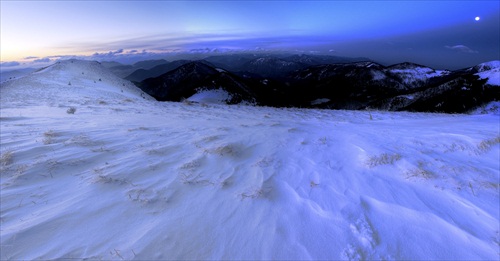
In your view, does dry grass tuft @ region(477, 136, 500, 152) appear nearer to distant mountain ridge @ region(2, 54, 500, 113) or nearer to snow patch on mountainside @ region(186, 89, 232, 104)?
distant mountain ridge @ region(2, 54, 500, 113)

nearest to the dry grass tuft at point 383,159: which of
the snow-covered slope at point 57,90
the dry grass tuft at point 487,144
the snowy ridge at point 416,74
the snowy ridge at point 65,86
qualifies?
the dry grass tuft at point 487,144

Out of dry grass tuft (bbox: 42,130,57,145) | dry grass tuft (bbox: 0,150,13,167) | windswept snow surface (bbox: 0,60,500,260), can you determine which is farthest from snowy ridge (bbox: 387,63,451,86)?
dry grass tuft (bbox: 0,150,13,167)

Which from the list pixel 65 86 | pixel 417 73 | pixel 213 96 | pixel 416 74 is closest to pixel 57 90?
pixel 65 86

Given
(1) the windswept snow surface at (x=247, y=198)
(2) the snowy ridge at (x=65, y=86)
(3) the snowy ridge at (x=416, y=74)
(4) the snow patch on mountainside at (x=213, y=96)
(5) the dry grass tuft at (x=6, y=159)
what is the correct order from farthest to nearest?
(3) the snowy ridge at (x=416, y=74) → (4) the snow patch on mountainside at (x=213, y=96) → (2) the snowy ridge at (x=65, y=86) → (5) the dry grass tuft at (x=6, y=159) → (1) the windswept snow surface at (x=247, y=198)

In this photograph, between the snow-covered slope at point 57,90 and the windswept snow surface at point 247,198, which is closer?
the windswept snow surface at point 247,198

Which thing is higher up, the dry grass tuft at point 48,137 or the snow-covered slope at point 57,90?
the dry grass tuft at point 48,137

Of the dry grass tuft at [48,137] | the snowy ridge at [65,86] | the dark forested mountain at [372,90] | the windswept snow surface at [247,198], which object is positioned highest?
the dry grass tuft at [48,137]

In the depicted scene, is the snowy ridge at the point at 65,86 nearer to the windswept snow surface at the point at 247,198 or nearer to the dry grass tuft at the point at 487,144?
the windswept snow surface at the point at 247,198

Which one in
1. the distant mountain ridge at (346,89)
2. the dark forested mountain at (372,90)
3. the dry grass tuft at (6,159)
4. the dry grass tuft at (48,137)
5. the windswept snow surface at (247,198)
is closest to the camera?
the windswept snow surface at (247,198)

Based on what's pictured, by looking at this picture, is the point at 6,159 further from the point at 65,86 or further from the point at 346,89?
the point at 346,89
